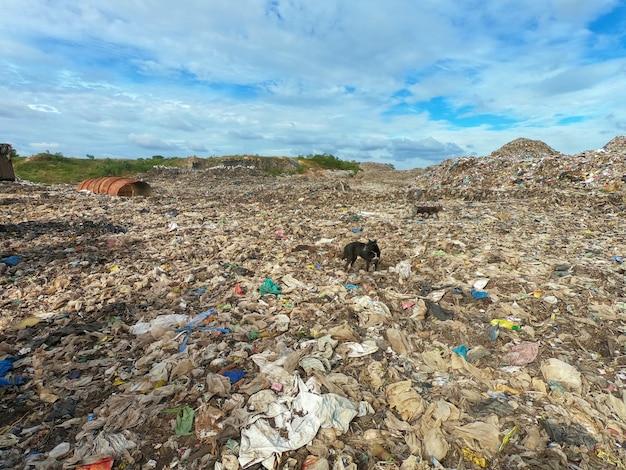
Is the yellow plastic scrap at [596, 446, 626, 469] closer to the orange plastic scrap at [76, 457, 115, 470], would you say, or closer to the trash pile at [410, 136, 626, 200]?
the orange plastic scrap at [76, 457, 115, 470]

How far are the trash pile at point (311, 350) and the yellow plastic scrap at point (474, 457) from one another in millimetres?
12

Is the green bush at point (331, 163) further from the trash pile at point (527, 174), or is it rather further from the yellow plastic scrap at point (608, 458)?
the yellow plastic scrap at point (608, 458)

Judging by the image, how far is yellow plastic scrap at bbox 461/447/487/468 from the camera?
1.90m

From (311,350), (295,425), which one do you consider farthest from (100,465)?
(311,350)

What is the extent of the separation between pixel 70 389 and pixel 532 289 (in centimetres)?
455

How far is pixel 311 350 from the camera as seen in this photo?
9.41ft

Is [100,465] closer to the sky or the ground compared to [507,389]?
closer to the ground

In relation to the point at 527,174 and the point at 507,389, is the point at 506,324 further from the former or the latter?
the point at 527,174

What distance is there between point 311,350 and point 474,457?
1.32 metres

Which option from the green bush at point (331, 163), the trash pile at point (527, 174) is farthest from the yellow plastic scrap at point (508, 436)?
the green bush at point (331, 163)

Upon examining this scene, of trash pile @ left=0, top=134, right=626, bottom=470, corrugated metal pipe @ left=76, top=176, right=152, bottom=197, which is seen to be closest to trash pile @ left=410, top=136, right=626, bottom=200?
trash pile @ left=0, top=134, right=626, bottom=470

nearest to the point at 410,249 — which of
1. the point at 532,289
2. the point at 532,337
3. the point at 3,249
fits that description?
the point at 532,289

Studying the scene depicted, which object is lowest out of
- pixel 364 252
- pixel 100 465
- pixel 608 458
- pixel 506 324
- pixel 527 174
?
pixel 100 465

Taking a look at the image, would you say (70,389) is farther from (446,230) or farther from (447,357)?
(446,230)
